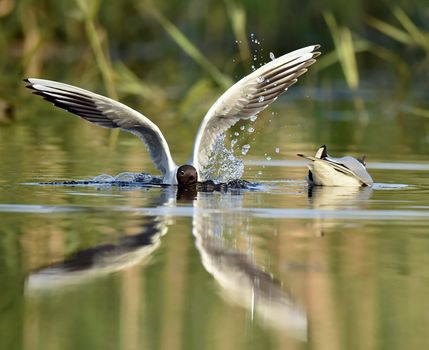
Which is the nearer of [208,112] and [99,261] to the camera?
[99,261]

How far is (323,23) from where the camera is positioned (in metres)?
25.7

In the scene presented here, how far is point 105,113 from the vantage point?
35.6ft

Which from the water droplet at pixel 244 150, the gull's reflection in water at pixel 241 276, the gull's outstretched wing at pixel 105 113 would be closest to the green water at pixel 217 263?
the gull's reflection in water at pixel 241 276

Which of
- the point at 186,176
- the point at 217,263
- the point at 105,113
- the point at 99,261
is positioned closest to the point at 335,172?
the point at 186,176

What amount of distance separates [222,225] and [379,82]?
15809 millimetres

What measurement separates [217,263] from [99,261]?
22.1 inches

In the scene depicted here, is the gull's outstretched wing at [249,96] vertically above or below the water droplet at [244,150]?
above

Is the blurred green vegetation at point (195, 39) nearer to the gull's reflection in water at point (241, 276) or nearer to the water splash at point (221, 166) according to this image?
the water splash at point (221, 166)

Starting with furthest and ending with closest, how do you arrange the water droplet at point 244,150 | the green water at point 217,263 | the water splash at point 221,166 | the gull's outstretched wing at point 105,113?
the water droplet at point 244,150 → the water splash at point 221,166 → the gull's outstretched wing at point 105,113 → the green water at point 217,263

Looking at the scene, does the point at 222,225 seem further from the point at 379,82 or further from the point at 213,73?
the point at 379,82

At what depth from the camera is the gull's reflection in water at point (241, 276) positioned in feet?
18.1

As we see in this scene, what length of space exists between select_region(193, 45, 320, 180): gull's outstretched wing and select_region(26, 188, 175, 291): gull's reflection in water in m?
3.07

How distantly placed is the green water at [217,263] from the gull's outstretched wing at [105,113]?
0.40m

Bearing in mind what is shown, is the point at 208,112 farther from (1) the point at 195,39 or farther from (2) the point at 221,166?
(1) the point at 195,39
